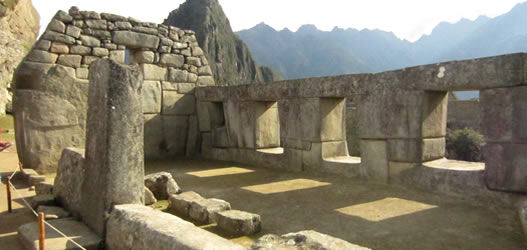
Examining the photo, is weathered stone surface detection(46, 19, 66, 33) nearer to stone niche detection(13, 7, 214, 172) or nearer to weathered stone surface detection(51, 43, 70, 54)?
stone niche detection(13, 7, 214, 172)

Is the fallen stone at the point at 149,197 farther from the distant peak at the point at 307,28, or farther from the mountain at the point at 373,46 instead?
the distant peak at the point at 307,28

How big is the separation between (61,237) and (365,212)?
111 inches

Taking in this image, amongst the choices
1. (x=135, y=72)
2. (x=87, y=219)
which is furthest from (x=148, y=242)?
(x=135, y=72)

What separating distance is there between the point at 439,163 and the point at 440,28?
14602 cm

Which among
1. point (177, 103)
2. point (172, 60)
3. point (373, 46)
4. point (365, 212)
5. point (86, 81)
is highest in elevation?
point (373, 46)

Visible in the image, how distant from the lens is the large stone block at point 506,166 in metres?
3.78

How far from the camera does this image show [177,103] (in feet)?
27.4

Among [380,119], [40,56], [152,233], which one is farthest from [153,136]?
[152,233]

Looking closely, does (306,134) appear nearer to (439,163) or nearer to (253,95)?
(253,95)

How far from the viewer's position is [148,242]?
105 inches

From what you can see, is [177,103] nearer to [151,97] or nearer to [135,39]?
[151,97]

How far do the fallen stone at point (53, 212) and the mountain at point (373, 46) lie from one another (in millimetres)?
85493

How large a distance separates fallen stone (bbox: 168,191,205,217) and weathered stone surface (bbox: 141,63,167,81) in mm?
4145

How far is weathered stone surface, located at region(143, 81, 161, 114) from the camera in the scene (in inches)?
309
